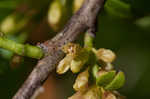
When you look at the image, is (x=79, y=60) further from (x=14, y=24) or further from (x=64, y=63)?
(x=14, y=24)

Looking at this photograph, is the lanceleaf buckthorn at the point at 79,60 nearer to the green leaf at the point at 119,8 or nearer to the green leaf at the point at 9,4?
the green leaf at the point at 119,8

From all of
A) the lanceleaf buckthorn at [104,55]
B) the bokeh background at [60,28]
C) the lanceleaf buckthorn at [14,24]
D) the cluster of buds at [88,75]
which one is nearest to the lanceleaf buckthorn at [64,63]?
the cluster of buds at [88,75]

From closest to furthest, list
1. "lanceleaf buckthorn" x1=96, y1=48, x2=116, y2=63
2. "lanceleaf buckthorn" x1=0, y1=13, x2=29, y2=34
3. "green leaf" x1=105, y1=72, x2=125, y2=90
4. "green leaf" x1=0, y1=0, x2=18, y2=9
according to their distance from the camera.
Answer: "green leaf" x1=105, y1=72, x2=125, y2=90, "lanceleaf buckthorn" x1=96, y1=48, x2=116, y2=63, "lanceleaf buckthorn" x1=0, y1=13, x2=29, y2=34, "green leaf" x1=0, y1=0, x2=18, y2=9

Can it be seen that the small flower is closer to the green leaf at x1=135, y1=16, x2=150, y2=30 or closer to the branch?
the branch

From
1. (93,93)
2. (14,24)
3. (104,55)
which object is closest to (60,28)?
(14,24)

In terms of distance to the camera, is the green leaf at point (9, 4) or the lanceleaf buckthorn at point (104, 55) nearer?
the lanceleaf buckthorn at point (104, 55)

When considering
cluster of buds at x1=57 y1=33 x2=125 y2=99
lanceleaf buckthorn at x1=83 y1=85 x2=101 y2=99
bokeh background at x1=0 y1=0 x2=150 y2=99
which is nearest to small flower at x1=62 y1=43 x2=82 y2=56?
cluster of buds at x1=57 y1=33 x2=125 y2=99
